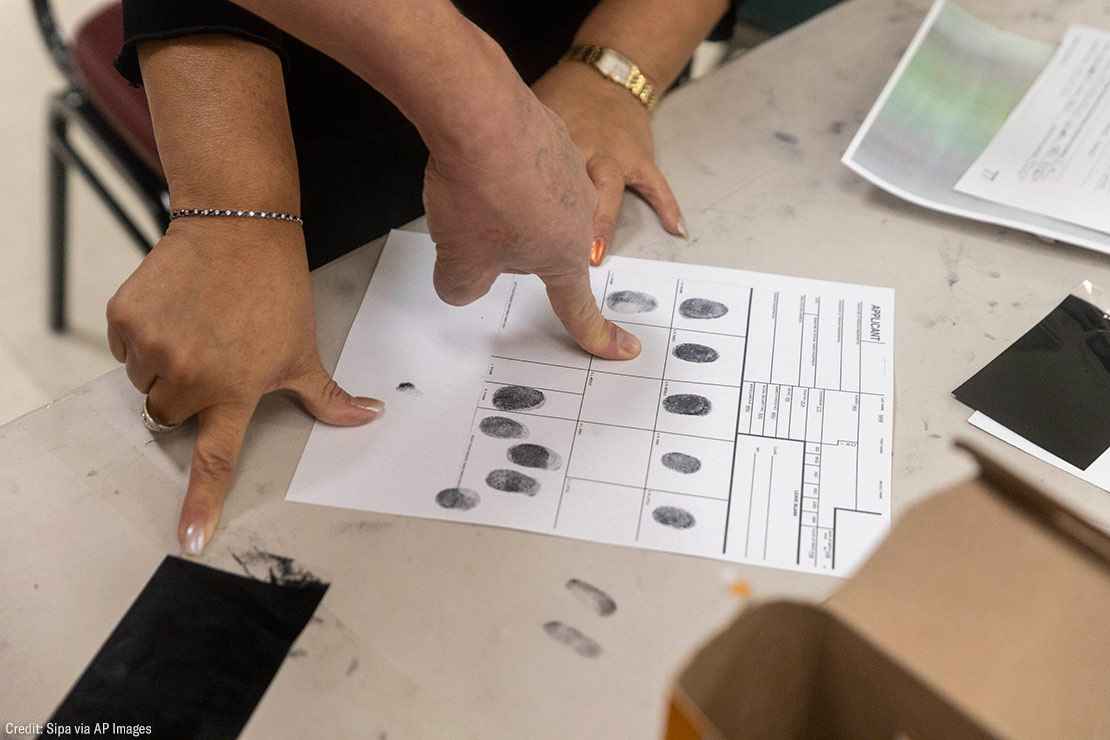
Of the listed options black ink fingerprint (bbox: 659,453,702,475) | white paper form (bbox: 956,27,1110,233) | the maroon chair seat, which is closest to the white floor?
the maroon chair seat

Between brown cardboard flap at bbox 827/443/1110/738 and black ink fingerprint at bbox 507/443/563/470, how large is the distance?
27cm

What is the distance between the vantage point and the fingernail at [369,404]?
2.20 ft

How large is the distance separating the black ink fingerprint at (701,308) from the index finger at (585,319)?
0.05m

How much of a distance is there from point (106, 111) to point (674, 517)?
2.65 ft

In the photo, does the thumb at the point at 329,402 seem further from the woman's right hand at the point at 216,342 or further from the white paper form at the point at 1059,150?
the white paper form at the point at 1059,150

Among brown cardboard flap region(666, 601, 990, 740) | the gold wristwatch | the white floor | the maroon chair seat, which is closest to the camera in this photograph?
brown cardboard flap region(666, 601, 990, 740)

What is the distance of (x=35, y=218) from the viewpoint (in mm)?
1738

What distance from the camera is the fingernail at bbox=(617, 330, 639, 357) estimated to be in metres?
0.71

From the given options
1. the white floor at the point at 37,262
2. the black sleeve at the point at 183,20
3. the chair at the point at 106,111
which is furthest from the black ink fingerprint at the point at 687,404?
the white floor at the point at 37,262

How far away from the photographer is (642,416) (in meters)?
0.68

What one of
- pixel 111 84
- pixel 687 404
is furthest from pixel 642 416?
pixel 111 84

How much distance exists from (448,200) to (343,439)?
173 mm

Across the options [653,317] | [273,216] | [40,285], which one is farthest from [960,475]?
[40,285]

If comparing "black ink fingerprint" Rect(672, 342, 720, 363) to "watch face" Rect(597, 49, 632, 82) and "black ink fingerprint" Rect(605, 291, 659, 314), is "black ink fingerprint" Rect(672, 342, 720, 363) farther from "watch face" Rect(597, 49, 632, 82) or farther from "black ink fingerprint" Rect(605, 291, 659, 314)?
"watch face" Rect(597, 49, 632, 82)
